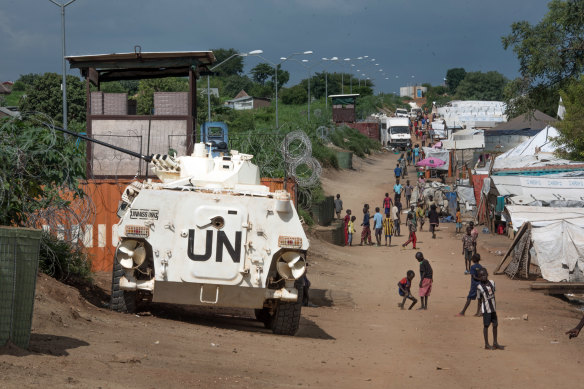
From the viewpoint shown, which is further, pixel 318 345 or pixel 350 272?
pixel 350 272

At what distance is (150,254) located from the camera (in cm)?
1270

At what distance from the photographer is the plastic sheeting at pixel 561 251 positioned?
23734 millimetres

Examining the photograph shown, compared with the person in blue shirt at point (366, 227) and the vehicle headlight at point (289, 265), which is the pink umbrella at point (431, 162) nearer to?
the person in blue shirt at point (366, 227)

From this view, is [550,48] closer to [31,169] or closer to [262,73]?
[31,169]

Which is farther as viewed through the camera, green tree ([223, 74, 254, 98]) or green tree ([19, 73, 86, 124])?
green tree ([223, 74, 254, 98])

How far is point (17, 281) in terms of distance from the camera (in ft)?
29.9

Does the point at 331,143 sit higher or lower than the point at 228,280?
higher

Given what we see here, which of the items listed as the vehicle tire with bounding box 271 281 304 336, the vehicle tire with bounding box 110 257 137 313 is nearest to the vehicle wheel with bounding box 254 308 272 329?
the vehicle tire with bounding box 271 281 304 336

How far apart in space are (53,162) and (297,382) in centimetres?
661

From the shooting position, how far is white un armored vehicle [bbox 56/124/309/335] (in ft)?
40.6

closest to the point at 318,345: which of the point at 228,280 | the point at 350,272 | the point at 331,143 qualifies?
the point at 228,280

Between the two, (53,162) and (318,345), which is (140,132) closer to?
(53,162)

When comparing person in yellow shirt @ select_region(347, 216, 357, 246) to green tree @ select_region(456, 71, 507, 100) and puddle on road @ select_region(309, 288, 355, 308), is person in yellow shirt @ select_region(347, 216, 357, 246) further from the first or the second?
green tree @ select_region(456, 71, 507, 100)

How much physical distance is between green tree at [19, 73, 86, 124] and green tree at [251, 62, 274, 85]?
2581 inches
